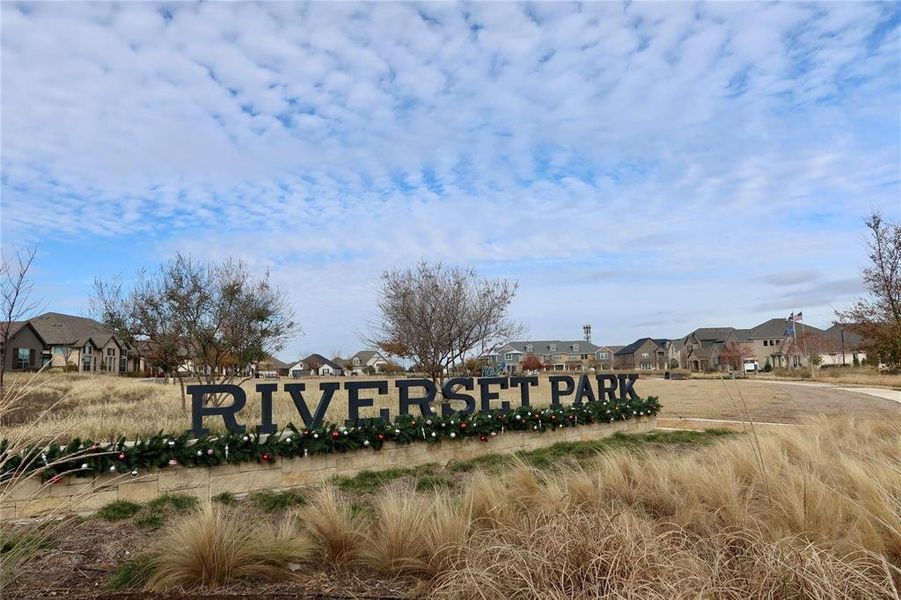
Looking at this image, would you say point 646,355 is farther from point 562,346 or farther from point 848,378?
point 848,378

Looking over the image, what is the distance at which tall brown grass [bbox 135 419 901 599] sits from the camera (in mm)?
3074

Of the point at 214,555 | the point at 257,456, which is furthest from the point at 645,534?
the point at 257,456

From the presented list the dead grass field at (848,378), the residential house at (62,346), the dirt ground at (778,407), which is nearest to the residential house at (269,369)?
the residential house at (62,346)

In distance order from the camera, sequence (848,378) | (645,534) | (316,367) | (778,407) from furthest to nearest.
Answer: (316,367) < (848,378) < (778,407) < (645,534)

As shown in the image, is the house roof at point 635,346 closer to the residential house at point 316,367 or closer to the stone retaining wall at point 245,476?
the residential house at point 316,367

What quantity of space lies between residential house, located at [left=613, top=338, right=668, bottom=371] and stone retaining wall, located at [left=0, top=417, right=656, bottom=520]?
81.8 metres

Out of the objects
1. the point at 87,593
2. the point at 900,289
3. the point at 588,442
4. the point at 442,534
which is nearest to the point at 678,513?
the point at 442,534

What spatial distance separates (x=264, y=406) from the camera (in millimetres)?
7969

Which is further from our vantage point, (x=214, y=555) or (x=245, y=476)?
(x=245, y=476)

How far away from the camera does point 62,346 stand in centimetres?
4359

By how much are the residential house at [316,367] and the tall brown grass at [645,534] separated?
69.1m

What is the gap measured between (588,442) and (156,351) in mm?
10471

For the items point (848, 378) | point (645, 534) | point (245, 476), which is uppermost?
point (645, 534)

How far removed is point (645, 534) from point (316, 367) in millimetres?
74551
